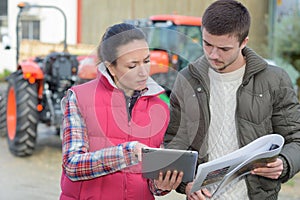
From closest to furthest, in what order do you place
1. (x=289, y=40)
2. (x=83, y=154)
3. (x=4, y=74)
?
(x=83, y=154) < (x=289, y=40) < (x=4, y=74)

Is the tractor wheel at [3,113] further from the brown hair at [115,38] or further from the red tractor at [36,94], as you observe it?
the brown hair at [115,38]

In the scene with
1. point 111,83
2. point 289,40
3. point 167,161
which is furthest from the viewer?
point 289,40

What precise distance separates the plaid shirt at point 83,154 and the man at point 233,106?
31 centimetres

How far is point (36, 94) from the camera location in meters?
6.84

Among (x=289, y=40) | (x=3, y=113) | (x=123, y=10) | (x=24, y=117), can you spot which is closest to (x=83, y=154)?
(x=24, y=117)

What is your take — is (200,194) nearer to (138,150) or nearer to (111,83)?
(138,150)

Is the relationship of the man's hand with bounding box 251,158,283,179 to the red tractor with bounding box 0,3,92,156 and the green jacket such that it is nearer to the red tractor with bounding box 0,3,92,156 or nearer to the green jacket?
the green jacket

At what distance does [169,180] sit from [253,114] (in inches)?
17.9

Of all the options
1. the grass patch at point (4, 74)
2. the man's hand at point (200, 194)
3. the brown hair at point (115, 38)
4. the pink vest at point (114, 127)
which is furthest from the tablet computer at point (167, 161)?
the grass patch at point (4, 74)

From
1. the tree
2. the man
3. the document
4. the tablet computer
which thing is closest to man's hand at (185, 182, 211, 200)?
the man

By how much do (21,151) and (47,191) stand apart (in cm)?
136

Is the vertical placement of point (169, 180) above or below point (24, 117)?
above

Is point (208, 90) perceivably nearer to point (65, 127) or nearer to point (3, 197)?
point (65, 127)

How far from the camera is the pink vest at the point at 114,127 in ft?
6.37
